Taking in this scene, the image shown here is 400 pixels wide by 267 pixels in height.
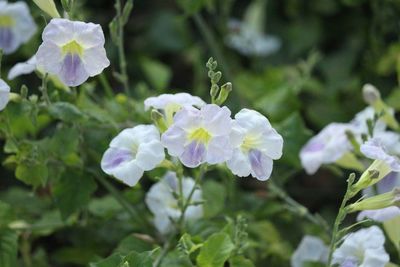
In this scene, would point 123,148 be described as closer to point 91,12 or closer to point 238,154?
point 238,154

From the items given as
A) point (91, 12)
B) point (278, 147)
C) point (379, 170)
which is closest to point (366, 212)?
point (379, 170)

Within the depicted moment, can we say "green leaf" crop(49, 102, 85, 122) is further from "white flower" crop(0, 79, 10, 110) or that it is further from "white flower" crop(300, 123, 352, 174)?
"white flower" crop(300, 123, 352, 174)

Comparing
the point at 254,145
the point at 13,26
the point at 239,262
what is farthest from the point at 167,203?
the point at 13,26

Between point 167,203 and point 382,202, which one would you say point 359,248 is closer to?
point 382,202

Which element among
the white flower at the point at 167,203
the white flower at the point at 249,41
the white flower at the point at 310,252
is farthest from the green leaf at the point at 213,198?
the white flower at the point at 249,41

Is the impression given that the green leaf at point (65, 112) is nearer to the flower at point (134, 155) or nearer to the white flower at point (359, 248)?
the flower at point (134, 155)
